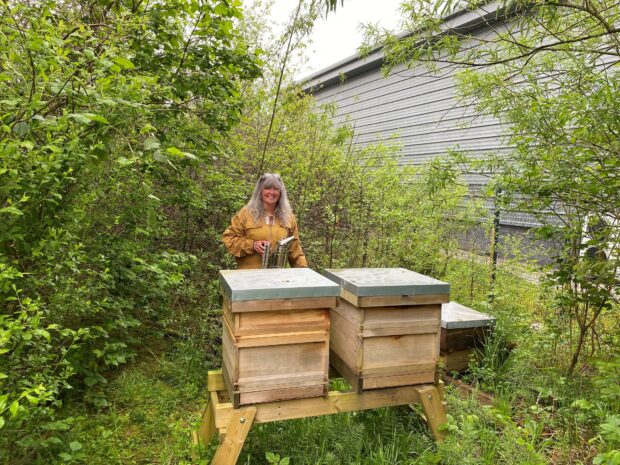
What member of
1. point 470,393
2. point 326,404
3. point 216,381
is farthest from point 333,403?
point 470,393

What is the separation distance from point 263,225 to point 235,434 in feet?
6.37

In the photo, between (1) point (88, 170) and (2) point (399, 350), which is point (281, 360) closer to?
(2) point (399, 350)

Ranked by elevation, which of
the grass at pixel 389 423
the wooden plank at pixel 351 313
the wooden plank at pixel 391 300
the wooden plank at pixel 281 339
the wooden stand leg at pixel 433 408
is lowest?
the grass at pixel 389 423

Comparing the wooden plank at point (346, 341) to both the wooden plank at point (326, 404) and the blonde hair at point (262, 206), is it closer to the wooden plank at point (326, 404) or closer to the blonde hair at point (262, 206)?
the wooden plank at point (326, 404)

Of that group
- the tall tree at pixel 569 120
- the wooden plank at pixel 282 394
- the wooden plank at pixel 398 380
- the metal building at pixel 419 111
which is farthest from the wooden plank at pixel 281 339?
the metal building at pixel 419 111

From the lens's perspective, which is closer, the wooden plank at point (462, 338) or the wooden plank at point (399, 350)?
the wooden plank at point (399, 350)

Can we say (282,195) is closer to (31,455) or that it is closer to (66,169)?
(66,169)

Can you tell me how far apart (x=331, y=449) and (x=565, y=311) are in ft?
8.33

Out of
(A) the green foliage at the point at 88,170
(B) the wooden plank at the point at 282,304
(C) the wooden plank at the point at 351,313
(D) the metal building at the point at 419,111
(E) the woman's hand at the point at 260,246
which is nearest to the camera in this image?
(A) the green foliage at the point at 88,170

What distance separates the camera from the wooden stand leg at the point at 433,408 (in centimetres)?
234

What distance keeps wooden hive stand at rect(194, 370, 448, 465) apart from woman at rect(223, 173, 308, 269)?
1308mm

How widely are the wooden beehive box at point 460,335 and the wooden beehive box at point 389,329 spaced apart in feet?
4.15

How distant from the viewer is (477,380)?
3.47 m

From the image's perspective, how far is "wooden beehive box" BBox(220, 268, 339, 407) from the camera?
1969 millimetres
